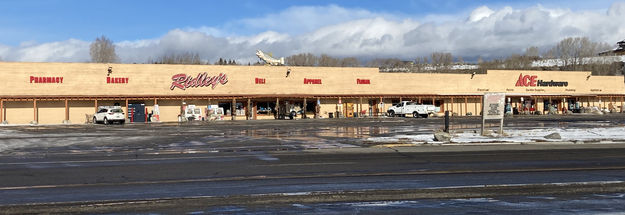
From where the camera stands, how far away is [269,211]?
8258 mm

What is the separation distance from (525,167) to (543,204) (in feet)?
18.1

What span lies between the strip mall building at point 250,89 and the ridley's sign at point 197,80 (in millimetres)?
93

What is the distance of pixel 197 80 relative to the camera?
2201 inches

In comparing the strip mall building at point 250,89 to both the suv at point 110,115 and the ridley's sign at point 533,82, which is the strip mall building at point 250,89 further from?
the suv at point 110,115

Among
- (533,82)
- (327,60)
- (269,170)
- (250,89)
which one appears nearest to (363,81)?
(250,89)

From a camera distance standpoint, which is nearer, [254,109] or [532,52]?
[254,109]

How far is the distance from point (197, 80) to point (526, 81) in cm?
4160

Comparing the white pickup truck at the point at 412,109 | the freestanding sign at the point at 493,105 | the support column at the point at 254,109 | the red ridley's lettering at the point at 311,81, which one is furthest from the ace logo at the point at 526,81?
the freestanding sign at the point at 493,105

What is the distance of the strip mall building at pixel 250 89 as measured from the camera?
164 ft

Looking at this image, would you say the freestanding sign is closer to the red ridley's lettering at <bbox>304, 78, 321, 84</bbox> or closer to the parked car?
the parked car

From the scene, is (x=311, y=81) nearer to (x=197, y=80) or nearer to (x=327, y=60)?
(x=197, y=80)

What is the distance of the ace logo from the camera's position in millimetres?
73125

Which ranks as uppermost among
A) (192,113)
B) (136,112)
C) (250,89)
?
(250,89)

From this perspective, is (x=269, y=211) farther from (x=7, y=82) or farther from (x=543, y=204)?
(x=7, y=82)
